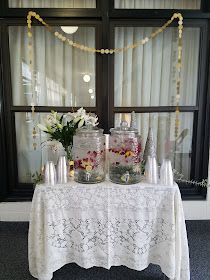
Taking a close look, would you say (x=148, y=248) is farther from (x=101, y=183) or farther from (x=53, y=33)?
(x=53, y=33)

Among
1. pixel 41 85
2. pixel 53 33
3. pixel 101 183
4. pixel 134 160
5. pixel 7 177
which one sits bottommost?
pixel 7 177

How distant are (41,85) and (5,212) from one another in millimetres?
1277

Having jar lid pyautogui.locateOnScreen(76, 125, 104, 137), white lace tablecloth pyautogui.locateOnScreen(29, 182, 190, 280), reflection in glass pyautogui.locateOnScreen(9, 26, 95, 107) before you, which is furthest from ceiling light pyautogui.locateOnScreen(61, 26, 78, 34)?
white lace tablecloth pyautogui.locateOnScreen(29, 182, 190, 280)

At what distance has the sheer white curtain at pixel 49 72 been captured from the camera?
239 cm

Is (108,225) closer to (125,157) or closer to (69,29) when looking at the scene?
(125,157)

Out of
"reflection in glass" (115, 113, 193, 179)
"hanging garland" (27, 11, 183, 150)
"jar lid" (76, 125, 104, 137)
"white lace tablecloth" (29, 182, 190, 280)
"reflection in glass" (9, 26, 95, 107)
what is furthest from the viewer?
"reflection in glass" (115, 113, 193, 179)

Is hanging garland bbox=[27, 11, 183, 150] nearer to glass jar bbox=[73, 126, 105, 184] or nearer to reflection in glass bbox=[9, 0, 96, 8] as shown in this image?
reflection in glass bbox=[9, 0, 96, 8]

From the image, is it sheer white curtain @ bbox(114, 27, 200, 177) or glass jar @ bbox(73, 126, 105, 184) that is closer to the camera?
glass jar @ bbox(73, 126, 105, 184)

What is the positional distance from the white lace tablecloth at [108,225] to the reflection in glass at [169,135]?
912mm

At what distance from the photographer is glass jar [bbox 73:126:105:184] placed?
1749 millimetres

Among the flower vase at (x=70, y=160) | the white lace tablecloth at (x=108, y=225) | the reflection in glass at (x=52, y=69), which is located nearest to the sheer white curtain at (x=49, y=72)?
the reflection in glass at (x=52, y=69)

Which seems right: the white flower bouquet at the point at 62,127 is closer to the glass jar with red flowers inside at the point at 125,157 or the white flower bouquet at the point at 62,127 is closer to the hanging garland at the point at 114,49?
the glass jar with red flowers inside at the point at 125,157

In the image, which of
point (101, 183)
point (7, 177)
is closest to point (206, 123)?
point (101, 183)

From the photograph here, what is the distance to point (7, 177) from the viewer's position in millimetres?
2555
